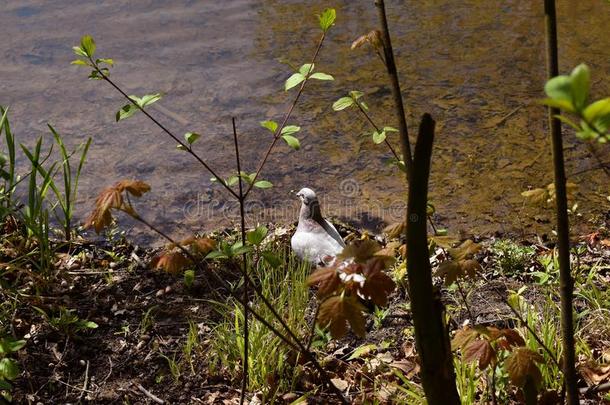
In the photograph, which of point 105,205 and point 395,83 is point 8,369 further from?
point 395,83

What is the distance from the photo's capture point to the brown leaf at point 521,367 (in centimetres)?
192

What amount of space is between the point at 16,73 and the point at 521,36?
14.6 feet

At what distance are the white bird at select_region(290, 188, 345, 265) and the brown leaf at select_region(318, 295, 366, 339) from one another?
1.67 metres

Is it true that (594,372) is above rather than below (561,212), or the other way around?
below

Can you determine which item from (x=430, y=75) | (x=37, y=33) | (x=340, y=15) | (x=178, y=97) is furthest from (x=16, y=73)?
(x=430, y=75)

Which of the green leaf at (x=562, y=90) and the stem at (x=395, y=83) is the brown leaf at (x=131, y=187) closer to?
the stem at (x=395, y=83)

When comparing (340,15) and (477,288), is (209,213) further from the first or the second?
(340,15)

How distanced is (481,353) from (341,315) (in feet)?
1.62

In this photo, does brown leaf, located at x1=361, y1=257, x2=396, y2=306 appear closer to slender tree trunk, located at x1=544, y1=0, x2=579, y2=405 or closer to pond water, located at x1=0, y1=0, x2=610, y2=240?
slender tree trunk, located at x1=544, y1=0, x2=579, y2=405

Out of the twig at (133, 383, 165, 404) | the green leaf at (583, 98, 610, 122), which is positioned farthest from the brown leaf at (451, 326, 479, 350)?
the twig at (133, 383, 165, 404)

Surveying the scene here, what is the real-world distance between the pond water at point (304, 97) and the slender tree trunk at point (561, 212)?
93.9 inches

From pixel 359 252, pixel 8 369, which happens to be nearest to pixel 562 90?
pixel 359 252

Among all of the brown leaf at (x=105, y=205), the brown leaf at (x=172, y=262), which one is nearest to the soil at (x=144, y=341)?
the brown leaf at (x=172, y=262)

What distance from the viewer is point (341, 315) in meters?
1.69
